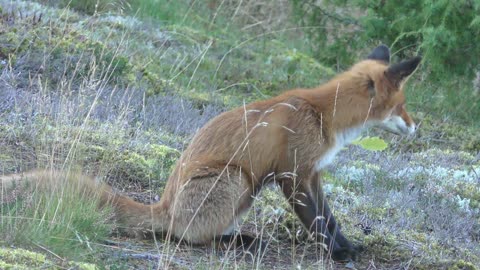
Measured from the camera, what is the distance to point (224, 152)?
6012mm

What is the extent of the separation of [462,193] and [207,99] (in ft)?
12.2

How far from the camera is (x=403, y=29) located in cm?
1132

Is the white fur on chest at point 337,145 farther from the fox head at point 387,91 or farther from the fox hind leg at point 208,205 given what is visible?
the fox hind leg at point 208,205

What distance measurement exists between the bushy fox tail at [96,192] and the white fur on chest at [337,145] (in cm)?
126

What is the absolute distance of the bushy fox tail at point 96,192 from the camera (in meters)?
5.36

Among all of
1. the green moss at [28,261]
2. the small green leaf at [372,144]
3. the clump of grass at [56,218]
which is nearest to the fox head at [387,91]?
the small green leaf at [372,144]

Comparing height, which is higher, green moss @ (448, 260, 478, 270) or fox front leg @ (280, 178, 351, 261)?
fox front leg @ (280, 178, 351, 261)

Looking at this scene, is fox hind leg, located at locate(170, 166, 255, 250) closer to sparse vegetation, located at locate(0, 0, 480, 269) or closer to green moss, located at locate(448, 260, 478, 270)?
sparse vegetation, located at locate(0, 0, 480, 269)

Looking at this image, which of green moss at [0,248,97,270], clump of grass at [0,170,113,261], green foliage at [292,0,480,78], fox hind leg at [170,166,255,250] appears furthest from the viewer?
green foliage at [292,0,480,78]

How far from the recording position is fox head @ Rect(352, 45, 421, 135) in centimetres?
647

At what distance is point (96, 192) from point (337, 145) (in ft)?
6.41

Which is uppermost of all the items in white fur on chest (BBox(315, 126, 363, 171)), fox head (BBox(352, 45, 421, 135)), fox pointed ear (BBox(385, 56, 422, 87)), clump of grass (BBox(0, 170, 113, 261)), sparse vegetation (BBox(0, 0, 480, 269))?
fox pointed ear (BBox(385, 56, 422, 87))

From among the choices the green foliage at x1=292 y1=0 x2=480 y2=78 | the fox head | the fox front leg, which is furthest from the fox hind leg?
the green foliage at x1=292 y1=0 x2=480 y2=78

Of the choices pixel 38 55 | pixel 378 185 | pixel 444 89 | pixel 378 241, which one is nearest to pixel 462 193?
pixel 378 185
